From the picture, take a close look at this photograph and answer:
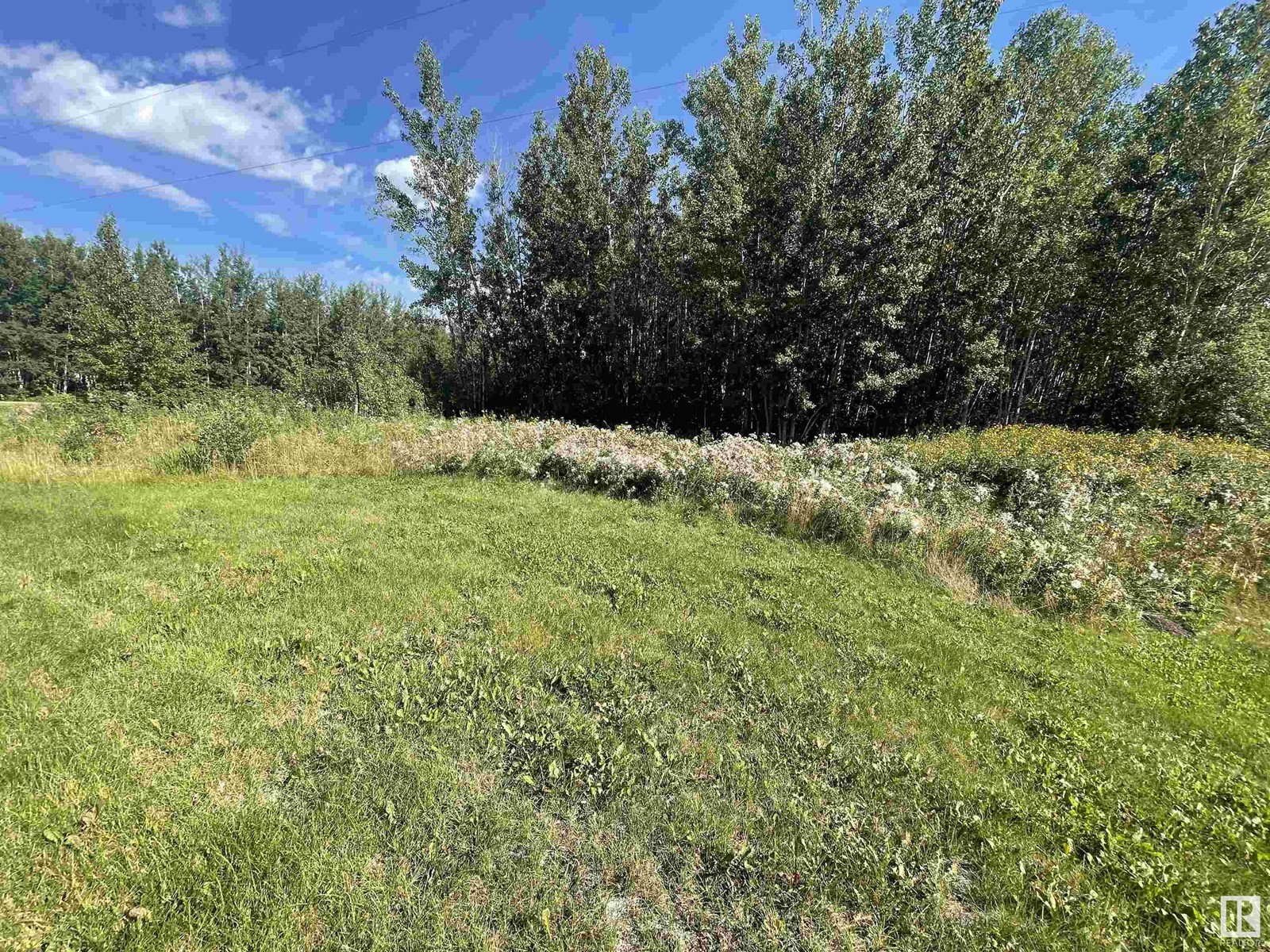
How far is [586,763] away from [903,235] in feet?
49.3

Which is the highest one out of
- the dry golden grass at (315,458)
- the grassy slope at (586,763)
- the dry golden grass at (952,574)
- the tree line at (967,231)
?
the tree line at (967,231)

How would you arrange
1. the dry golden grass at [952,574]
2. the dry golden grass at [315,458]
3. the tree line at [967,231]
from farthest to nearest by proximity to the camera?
the tree line at [967,231] → the dry golden grass at [315,458] → the dry golden grass at [952,574]

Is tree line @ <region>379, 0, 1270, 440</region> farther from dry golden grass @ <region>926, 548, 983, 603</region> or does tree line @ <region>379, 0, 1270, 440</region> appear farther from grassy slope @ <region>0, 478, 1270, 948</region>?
grassy slope @ <region>0, 478, 1270, 948</region>

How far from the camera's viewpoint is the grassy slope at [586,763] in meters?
1.89

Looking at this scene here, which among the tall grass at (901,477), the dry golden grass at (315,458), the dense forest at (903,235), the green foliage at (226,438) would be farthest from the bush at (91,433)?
the dense forest at (903,235)

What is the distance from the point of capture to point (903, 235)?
12781 mm

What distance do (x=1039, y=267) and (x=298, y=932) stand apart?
18908 mm

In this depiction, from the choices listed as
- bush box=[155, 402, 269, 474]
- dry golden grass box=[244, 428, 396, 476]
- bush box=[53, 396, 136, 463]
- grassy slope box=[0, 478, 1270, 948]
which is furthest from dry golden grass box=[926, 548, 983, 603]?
bush box=[53, 396, 136, 463]

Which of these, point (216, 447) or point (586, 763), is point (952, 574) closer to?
point (586, 763)

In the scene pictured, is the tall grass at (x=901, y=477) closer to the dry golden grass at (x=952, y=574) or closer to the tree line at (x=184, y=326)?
the dry golden grass at (x=952, y=574)

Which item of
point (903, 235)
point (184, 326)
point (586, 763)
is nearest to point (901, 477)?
point (586, 763)

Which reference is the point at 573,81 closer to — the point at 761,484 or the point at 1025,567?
the point at 761,484

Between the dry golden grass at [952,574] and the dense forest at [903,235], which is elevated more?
the dense forest at [903,235]

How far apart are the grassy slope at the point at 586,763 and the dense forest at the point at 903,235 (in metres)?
11.9
